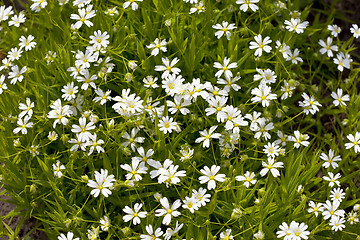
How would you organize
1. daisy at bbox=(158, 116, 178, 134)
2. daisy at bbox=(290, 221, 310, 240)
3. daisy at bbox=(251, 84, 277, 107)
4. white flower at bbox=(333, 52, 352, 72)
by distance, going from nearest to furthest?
1. daisy at bbox=(290, 221, 310, 240)
2. daisy at bbox=(158, 116, 178, 134)
3. daisy at bbox=(251, 84, 277, 107)
4. white flower at bbox=(333, 52, 352, 72)

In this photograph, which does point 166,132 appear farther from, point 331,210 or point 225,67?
point 331,210

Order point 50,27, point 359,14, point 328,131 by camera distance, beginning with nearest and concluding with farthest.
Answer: point 50,27
point 328,131
point 359,14

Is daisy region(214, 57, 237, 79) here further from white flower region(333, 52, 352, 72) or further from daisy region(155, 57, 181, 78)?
white flower region(333, 52, 352, 72)

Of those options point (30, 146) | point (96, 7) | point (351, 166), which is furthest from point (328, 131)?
point (30, 146)

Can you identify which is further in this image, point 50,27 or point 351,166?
point 50,27

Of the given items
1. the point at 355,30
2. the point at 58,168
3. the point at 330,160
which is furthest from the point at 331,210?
the point at 58,168

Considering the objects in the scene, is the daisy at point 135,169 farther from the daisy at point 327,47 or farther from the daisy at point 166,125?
the daisy at point 327,47

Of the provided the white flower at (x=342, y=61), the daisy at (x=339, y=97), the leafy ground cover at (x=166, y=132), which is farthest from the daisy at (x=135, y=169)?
the white flower at (x=342, y=61)

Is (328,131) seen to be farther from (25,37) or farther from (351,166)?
(25,37)

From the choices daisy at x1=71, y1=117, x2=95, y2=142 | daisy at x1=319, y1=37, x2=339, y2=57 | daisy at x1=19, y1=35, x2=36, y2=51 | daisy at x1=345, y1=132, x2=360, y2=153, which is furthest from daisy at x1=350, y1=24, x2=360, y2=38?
daisy at x1=19, y1=35, x2=36, y2=51
